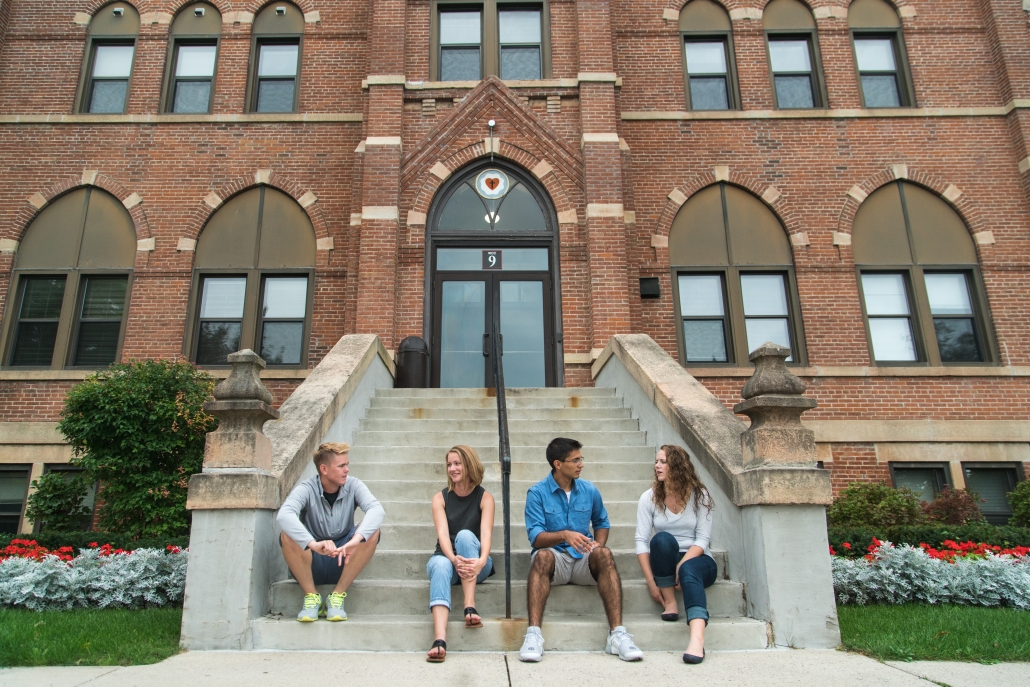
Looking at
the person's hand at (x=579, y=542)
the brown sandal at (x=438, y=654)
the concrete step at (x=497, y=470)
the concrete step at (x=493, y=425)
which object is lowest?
the brown sandal at (x=438, y=654)

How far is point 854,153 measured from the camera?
43.4 ft

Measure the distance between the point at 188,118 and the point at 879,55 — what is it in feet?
42.4

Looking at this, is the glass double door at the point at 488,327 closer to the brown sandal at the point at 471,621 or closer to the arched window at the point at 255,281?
the arched window at the point at 255,281

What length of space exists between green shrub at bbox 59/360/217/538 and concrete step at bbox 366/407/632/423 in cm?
263

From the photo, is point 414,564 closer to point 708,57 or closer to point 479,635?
point 479,635

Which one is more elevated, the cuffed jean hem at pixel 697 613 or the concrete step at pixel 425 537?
the concrete step at pixel 425 537

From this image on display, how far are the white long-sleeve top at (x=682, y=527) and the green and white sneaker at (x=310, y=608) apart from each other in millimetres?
2191

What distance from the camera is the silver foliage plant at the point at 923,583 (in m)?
6.47

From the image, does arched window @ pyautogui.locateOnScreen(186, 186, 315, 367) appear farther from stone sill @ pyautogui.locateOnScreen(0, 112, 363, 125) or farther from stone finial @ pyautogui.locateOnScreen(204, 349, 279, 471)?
stone finial @ pyautogui.locateOnScreen(204, 349, 279, 471)

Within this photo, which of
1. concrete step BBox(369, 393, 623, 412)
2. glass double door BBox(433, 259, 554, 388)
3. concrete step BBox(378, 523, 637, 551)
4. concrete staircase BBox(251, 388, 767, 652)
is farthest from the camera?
glass double door BBox(433, 259, 554, 388)

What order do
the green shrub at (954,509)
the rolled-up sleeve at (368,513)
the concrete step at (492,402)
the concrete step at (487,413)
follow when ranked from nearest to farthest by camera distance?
the rolled-up sleeve at (368,513)
the concrete step at (487,413)
the concrete step at (492,402)
the green shrub at (954,509)

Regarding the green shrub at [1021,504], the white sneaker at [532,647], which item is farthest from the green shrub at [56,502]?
the green shrub at [1021,504]

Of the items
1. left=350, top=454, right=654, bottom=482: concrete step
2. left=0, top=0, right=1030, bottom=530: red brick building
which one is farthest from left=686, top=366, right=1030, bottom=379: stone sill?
left=350, top=454, right=654, bottom=482: concrete step

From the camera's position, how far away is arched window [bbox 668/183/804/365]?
41.0 ft
